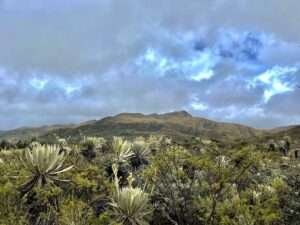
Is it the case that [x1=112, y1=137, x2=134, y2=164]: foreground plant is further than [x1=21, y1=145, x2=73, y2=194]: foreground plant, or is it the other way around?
[x1=112, y1=137, x2=134, y2=164]: foreground plant

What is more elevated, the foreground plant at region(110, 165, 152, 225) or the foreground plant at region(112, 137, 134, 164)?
the foreground plant at region(112, 137, 134, 164)

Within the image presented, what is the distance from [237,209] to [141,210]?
8.40 ft

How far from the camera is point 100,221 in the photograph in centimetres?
1234

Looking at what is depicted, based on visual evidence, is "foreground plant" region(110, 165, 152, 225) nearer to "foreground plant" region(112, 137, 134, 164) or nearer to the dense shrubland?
the dense shrubland

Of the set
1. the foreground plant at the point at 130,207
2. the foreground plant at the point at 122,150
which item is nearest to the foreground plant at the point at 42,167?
the foreground plant at the point at 130,207

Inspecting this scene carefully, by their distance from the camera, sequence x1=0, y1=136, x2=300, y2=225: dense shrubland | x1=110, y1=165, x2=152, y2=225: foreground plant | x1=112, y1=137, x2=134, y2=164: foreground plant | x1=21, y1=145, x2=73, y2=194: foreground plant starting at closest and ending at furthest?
x1=0, y1=136, x2=300, y2=225: dense shrubland < x1=110, y1=165, x2=152, y2=225: foreground plant < x1=21, y1=145, x2=73, y2=194: foreground plant < x1=112, y1=137, x2=134, y2=164: foreground plant

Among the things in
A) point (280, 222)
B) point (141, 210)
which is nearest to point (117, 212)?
point (141, 210)

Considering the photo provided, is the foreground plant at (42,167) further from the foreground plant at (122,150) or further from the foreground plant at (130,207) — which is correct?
the foreground plant at (122,150)

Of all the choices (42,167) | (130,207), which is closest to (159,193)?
(130,207)

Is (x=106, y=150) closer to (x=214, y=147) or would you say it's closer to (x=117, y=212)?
(x=214, y=147)

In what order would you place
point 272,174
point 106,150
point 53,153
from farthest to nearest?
point 106,150, point 272,174, point 53,153

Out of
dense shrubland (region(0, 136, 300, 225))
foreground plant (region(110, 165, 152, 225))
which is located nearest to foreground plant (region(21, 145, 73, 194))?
dense shrubland (region(0, 136, 300, 225))

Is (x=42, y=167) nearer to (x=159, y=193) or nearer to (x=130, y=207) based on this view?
Answer: (x=130, y=207)

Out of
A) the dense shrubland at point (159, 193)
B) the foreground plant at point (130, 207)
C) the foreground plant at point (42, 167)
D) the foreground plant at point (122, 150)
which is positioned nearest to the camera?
the dense shrubland at point (159, 193)
